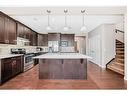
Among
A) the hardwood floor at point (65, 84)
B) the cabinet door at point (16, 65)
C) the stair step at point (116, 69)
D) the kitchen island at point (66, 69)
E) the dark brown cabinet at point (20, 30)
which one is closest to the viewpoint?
the hardwood floor at point (65, 84)

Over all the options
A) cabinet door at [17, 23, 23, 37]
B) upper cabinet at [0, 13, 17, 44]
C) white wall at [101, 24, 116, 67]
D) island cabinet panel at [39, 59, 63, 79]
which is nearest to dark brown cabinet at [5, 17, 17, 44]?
upper cabinet at [0, 13, 17, 44]

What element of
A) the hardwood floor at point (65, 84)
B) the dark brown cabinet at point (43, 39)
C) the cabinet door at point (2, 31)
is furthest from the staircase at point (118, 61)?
the dark brown cabinet at point (43, 39)

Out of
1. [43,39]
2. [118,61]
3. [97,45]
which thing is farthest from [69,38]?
[118,61]

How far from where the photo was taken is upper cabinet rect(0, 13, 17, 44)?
5.12m

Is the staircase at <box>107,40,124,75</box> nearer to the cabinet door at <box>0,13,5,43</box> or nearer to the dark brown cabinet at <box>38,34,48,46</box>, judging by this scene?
the cabinet door at <box>0,13,5,43</box>

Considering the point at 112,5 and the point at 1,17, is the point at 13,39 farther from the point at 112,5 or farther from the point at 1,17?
the point at 112,5

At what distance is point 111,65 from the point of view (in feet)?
24.9

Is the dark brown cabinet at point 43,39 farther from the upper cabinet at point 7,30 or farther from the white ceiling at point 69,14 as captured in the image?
the upper cabinet at point 7,30

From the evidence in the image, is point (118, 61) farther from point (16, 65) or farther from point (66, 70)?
point (16, 65)

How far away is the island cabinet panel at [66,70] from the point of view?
537 cm

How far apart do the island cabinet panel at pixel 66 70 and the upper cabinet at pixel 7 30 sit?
1718 millimetres

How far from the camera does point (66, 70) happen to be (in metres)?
5.39

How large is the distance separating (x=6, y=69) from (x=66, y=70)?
80.3 inches

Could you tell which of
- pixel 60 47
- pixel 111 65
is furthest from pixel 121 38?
pixel 60 47
